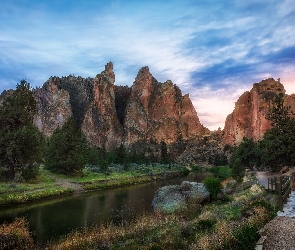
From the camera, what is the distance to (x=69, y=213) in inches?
1373

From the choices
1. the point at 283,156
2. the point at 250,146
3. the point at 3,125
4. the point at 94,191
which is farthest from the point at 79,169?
the point at 250,146

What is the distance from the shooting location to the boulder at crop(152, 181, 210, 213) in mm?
34719

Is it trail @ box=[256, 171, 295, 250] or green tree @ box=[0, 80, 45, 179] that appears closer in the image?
trail @ box=[256, 171, 295, 250]

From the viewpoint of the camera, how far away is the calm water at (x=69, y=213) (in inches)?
1101

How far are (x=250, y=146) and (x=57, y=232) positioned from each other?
72.6 meters

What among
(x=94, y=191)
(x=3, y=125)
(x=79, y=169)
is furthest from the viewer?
(x=79, y=169)

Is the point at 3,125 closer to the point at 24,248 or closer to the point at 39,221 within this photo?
the point at 39,221

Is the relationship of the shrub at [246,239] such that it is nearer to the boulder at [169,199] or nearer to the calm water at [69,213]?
the calm water at [69,213]

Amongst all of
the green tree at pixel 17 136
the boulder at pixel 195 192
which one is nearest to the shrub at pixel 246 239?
the boulder at pixel 195 192

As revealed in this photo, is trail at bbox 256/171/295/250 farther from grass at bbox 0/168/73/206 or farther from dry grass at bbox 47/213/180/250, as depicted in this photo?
grass at bbox 0/168/73/206

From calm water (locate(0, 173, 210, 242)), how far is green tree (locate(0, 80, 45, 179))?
1222cm

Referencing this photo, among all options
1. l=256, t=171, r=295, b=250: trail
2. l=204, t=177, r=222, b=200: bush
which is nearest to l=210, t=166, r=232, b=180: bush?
l=204, t=177, r=222, b=200: bush

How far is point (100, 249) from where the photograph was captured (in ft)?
56.2

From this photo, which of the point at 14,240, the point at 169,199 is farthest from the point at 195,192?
the point at 14,240
